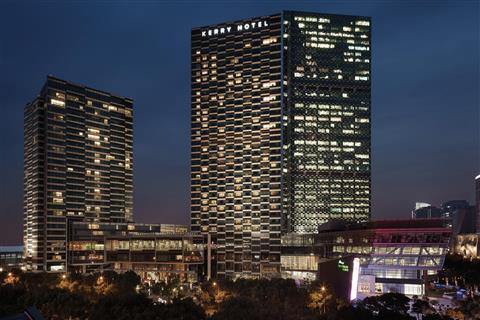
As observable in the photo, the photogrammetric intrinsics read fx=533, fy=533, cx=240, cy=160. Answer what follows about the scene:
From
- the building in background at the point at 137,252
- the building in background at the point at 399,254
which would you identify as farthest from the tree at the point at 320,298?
the building in background at the point at 137,252

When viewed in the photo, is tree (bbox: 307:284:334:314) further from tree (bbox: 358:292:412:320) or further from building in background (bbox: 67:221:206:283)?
building in background (bbox: 67:221:206:283)

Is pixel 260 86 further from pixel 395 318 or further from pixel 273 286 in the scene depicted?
pixel 395 318

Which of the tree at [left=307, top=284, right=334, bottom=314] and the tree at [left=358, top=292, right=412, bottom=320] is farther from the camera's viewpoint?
the tree at [left=307, top=284, right=334, bottom=314]

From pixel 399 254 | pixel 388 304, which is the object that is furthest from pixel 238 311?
pixel 399 254

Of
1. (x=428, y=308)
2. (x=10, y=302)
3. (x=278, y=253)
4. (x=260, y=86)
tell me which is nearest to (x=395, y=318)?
(x=428, y=308)

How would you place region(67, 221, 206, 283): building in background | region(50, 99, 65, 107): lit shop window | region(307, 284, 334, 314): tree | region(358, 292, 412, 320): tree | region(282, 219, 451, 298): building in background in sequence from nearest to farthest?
region(358, 292, 412, 320): tree < region(307, 284, 334, 314): tree < region(282, 219, 451, 298): building in background < region(67, 221, 206, 283): building in background < region(50, 99, 65, 107): lit shop window

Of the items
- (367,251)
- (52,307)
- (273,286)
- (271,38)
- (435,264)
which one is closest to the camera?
(52,307)

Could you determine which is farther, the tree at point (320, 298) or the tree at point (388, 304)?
the tree at point (320, 298)

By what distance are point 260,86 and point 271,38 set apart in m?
17.8

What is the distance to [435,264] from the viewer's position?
119m

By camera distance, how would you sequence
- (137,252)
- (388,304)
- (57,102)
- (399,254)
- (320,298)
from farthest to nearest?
(57,102) < (137,252) < (399,254) < (320,298) < (388,304)

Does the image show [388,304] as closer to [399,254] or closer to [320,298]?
[320,298]

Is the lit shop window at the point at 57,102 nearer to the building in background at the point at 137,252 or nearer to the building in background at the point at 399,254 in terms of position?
the building in background at the point at 137,252

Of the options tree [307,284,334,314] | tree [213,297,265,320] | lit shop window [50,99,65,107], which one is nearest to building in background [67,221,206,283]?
lit shop window [50,99,65,107]
